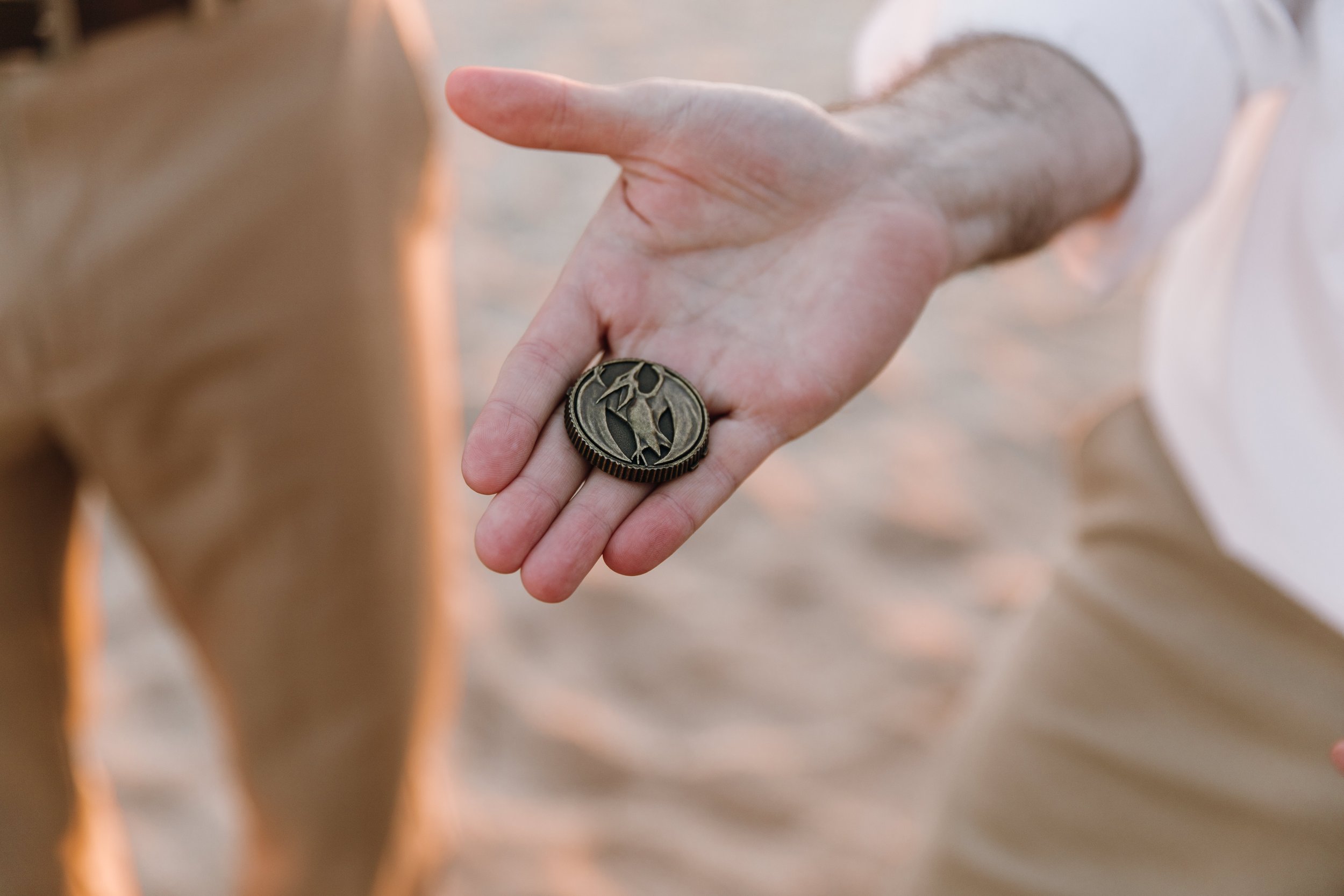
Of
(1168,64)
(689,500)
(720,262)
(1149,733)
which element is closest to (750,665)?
(1149,733)

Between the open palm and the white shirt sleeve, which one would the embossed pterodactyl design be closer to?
the open palm

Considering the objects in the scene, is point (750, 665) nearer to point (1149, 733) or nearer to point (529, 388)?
point (1149, 733)

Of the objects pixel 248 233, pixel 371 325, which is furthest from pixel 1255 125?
pixel 248 233

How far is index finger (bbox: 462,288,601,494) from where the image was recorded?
1.31 meters

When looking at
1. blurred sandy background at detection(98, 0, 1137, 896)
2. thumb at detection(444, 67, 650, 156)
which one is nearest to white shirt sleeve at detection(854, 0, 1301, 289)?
thumb at detection(444, 67, 650, 156)

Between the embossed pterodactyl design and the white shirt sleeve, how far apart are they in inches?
37.0

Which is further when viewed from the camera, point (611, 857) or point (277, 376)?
point (611, 857)

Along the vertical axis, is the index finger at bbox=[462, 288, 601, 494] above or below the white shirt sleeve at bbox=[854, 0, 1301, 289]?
below

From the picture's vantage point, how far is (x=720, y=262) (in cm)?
163

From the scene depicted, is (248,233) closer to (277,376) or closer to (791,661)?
(277,376)

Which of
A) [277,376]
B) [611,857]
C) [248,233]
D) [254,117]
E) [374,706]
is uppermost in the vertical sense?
[254,117]

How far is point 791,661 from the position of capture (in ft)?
10.7

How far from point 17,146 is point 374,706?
4.03 feet

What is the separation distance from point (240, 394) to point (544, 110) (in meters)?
0.80
